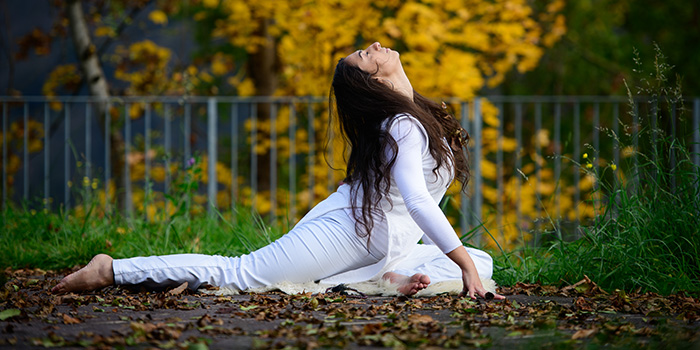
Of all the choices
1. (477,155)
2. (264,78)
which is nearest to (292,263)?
(477,155)

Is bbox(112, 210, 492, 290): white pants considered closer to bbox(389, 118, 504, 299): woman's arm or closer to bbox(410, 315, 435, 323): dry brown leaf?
bbox(389, 118, 504, 299): woman's arm

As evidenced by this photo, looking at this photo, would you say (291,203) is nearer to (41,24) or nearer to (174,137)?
(174,137)

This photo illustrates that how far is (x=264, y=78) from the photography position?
7.82m

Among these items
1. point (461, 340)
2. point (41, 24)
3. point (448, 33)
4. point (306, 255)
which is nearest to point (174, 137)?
point (41, 24)

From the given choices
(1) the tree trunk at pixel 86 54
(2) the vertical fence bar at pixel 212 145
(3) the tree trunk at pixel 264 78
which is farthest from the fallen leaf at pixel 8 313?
(3) the tree trunk at pixel 264 78

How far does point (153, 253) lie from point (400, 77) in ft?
5.61

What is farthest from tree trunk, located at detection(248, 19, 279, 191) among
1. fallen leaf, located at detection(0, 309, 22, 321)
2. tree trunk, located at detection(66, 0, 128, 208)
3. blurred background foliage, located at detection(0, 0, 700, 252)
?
fallen leaf, located at detection(0, 309, 22, 321)

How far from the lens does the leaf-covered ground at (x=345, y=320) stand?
1.99 meters

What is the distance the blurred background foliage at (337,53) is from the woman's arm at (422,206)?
1.85m

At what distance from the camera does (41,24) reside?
8180 mm

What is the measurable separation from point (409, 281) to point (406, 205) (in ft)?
1.12

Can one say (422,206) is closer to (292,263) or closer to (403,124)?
(403,124)

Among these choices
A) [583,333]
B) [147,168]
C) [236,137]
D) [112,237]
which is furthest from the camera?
[236,137]

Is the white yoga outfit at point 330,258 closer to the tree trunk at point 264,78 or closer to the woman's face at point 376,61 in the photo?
the woman's face at point 376,61
